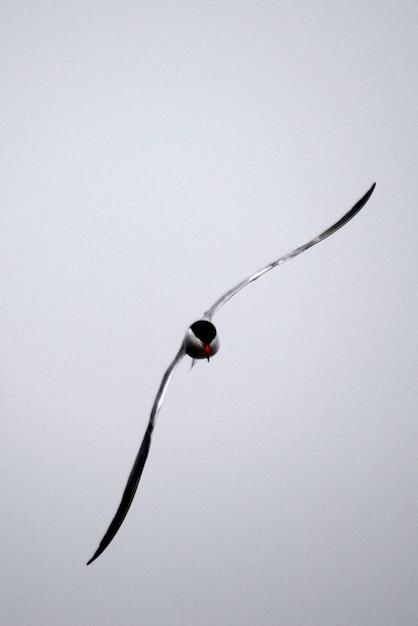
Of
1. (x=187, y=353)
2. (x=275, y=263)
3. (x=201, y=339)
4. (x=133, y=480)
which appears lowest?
(x=133, y=480)

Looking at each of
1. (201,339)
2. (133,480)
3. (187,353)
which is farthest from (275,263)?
(133,480)

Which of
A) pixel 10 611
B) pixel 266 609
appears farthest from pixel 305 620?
pixel 10 611

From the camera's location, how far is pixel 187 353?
12.3 m

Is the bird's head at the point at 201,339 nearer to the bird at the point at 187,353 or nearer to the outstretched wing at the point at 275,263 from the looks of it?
the bird at the point at 187,353

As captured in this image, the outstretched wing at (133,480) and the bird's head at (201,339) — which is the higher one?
the bird's head at (201,339)

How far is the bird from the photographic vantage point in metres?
9.45

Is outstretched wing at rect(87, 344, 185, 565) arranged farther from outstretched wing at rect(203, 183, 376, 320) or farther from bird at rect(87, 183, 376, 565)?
outstretched wing at rect(203, 183, 376, 320)

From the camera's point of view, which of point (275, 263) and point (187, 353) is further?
point (275, 263)

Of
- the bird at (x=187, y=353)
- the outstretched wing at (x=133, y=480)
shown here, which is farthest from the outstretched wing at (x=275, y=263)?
the outstretched wing at (x=133, y=480)

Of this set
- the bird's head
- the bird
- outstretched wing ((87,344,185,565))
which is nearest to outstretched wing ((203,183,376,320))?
the bird

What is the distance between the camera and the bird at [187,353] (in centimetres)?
945

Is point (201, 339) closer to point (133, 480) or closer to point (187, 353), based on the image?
point (187, 353)

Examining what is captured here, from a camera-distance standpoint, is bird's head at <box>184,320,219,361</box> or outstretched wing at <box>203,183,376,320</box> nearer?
bird's head at <box>184,320,219,361</box>

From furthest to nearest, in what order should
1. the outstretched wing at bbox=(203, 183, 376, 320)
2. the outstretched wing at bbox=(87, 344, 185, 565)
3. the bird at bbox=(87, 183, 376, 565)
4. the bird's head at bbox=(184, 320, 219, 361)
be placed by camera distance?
the outstretched wing at bbox=(203, 183, 376, 320)
the bird's head at bbox=(184, 320, 219, 361)
the bird at bbox=(87, 183, 376, 565)
the outstretched wing at bbox=(87, 344, 185, 565)
